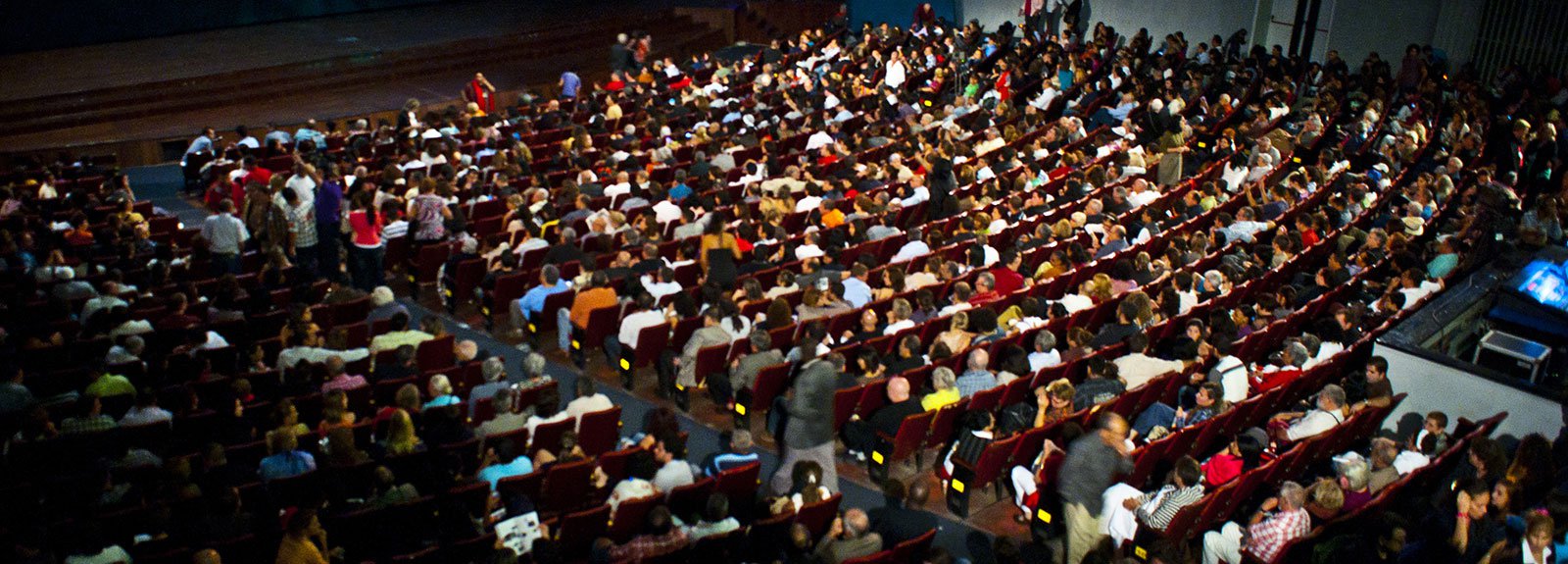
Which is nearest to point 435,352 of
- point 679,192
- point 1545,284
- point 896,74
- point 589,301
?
point 589,301

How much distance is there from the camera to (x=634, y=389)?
29.6 ft

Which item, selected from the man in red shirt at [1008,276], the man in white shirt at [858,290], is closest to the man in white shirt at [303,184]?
the man in white shirt at [858,290]

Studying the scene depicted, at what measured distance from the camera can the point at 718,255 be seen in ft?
31.8

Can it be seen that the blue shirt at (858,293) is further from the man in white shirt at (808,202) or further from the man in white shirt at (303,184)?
the man in white shirt at (303,184)

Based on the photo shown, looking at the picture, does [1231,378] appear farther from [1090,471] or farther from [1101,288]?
[1090,471]

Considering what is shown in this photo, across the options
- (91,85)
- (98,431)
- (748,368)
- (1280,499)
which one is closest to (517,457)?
(748,368)

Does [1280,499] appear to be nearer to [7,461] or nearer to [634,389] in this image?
[634,389]

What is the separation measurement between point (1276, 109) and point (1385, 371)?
8172 mm

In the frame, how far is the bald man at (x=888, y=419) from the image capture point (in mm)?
7574

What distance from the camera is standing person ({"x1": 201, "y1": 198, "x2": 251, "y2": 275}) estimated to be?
1027cm

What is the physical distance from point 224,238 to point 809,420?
5747mm

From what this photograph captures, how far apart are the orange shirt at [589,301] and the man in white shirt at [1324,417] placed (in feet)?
14.7

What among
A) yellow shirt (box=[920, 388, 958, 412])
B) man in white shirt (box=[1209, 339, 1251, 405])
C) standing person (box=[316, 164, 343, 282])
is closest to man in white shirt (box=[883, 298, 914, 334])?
yellow shirt (box=[920, 388, 958, 412])

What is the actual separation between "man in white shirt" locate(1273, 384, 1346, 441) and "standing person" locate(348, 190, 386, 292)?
6.91m
